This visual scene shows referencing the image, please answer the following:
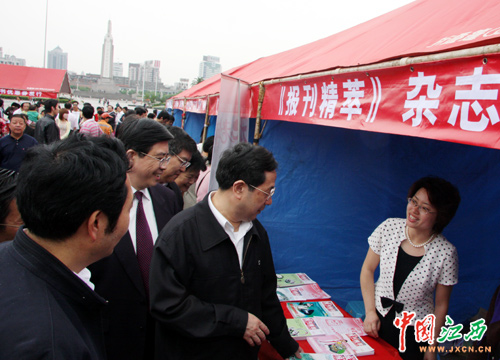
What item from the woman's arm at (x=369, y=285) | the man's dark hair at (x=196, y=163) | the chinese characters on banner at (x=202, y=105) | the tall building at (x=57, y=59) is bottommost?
the woman's arm at (x=369, y=285)

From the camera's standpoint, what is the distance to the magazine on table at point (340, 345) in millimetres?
1698

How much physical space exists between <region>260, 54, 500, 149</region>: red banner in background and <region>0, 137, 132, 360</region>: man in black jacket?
3.82 feet

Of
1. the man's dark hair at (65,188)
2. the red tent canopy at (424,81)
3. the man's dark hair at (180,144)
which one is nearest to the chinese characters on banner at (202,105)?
the man's dark hair at (180,144)

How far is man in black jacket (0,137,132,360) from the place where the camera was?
66cm

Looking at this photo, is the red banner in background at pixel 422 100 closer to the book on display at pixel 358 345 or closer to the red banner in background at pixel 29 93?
the book on display at pixel 358 345

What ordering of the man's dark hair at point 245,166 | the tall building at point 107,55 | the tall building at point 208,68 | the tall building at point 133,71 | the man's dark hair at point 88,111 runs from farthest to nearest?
the tall building at point 133,71 < the tall building at point 208,68 < the tall building at point 107,55 < the man's dark hair at point 88,111 < the man's dark hair at point 245,166

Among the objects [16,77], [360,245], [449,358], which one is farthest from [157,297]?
[16,77]

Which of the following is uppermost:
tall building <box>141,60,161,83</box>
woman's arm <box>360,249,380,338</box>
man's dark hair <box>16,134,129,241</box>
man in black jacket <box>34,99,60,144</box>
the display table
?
tall building <box>141,60,161,83</box>

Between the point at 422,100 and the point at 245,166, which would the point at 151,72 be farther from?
the point at 422,100

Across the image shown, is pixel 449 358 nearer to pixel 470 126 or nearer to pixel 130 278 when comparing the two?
pixel 470 126

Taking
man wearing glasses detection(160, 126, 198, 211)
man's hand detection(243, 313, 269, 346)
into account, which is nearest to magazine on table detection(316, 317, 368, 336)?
man's hand detection(243, 313, 269, 346)

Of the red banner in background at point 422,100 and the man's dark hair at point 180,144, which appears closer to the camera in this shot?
the red banner in background at point 422,100

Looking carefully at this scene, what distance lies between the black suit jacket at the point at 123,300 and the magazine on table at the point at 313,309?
2.94 ft

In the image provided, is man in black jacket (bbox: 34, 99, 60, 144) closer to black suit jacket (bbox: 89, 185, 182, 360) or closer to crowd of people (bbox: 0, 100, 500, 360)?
crowd of people (bbox: 0, 100, 500, 360)
